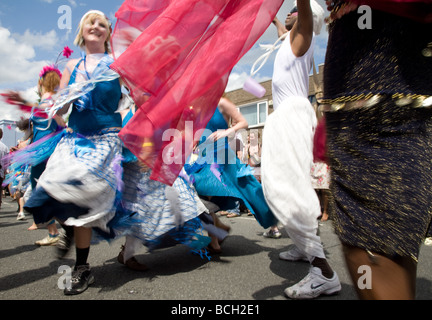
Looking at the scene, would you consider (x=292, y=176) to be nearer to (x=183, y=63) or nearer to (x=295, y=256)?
(x=183, y=63)

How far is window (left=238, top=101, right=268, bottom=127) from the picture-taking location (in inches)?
720

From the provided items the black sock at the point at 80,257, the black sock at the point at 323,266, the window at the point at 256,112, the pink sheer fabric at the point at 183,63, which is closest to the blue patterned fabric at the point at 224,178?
the black sock at the point at 323,266

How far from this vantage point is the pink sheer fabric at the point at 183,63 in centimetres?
115

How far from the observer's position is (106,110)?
2521 millimetres

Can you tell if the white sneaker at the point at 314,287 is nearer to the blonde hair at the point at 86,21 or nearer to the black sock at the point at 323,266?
the black sock at the point at 323,266

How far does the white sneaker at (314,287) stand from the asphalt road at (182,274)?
0.06 metres

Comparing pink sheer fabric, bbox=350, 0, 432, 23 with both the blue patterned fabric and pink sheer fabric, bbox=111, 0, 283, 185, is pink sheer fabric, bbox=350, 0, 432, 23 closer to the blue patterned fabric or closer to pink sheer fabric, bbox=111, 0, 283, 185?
pink sheer fabric, bbox=111, 0, 283, 185

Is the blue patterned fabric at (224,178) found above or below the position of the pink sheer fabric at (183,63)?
below

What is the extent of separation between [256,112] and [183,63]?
59.5 feet

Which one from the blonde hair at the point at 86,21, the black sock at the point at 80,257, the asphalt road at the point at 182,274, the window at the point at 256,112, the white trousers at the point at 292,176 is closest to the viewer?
the white trousers at the point at 292,176

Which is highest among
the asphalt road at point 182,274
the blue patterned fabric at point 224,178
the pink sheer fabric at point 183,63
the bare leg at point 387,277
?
the pink sheer fabric at point 183,63

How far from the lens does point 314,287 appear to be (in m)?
1.99

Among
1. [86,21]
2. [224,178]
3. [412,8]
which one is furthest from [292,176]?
[86,21]

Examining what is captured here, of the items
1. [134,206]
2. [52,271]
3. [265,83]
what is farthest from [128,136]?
[265,83]
